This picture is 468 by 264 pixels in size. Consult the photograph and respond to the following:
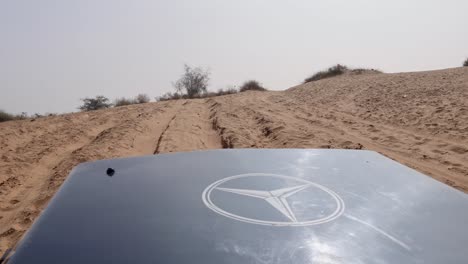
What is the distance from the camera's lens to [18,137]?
702cm

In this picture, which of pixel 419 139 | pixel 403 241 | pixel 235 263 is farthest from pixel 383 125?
pixel 235 263

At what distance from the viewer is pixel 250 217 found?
153cm

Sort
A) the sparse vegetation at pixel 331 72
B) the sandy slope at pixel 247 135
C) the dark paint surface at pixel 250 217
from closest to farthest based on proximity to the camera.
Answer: the dark paint surface at pixel 250 217 → the sandy slope at pixel 247 135 → the sparse vegetation at pixel 331 72

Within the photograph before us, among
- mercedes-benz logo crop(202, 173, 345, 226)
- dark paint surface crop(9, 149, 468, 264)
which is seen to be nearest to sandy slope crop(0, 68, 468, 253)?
dark paint surface crop(9, 149, 468, 264)

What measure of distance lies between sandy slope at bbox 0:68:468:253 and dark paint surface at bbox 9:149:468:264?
5.31 ft

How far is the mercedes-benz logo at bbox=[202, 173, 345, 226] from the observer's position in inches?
60.2

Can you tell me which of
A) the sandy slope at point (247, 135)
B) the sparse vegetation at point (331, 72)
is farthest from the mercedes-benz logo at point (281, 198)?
the sparse vegetation at point (331, 72)

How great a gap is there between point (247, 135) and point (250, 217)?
4.54 metres

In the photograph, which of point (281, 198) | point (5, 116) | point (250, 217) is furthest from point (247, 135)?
point (5, 116)

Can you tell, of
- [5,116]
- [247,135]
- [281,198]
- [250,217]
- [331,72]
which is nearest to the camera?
[250,217]

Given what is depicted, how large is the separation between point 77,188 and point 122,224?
612mm

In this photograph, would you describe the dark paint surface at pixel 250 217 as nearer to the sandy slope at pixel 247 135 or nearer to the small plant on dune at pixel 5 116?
the sandy slope at pixel 247 135

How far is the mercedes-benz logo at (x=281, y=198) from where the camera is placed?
1.53 metres

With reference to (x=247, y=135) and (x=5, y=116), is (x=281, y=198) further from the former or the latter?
(x=5, y=116)
